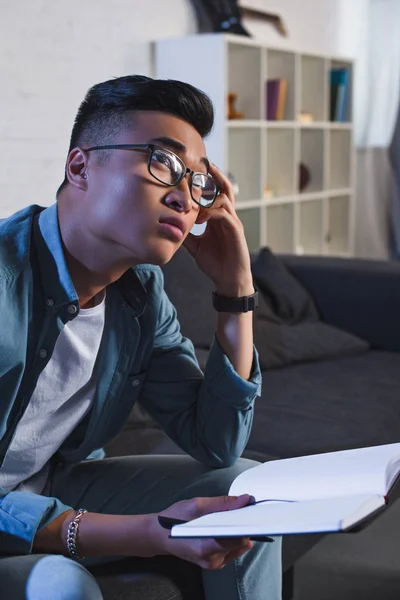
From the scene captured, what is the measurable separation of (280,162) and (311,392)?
232cm

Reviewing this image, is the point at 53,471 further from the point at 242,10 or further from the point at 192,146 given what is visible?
the point at 242,10

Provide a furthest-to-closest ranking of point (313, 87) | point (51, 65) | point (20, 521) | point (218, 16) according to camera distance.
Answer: point (313, 87), point (218, 16), point (51, 65), point (20, 521)

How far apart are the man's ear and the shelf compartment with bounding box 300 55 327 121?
3.47 metres

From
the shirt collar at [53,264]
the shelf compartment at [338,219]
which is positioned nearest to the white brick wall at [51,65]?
the shelf compartment at [338,219]

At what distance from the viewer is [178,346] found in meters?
1.30

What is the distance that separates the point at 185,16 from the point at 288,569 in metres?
2.78

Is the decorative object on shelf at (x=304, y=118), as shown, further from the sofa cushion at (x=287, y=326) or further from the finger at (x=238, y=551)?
the finger at (x=238, y=551)

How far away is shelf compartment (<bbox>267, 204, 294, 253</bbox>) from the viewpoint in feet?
13.7

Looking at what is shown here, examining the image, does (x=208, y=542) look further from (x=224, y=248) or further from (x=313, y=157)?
(x=313, y=157)

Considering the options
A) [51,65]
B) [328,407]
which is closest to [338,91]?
[51,65]

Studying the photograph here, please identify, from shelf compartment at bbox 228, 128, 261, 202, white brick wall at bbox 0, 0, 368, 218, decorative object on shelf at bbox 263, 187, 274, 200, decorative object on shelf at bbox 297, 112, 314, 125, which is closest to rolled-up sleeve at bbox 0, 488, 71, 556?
white brick wall at bbox 0, 0, 368, 218

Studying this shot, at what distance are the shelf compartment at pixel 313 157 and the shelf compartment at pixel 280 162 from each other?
0.26m

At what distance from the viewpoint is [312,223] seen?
4539 millimetres

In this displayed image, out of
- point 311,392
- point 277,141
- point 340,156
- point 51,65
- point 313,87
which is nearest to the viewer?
point 311,392
